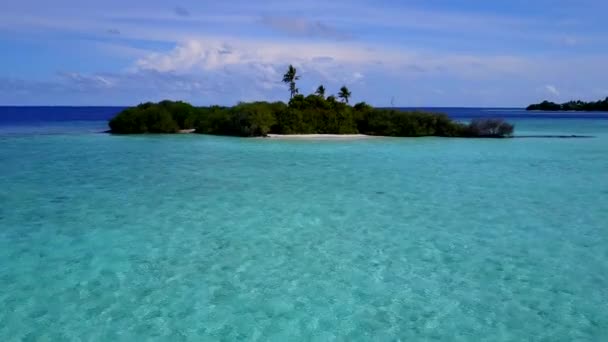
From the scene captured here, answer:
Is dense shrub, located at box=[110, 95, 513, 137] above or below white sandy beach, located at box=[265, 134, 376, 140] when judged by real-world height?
above

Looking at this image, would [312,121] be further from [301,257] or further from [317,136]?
[301,257]

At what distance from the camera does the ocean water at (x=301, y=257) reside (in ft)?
23.8

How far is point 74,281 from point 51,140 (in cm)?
3412

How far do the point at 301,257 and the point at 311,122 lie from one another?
3851 cm

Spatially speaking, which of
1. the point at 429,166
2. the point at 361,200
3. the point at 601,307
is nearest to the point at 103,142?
the point at 429,166

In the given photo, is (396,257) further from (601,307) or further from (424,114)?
(424,114)

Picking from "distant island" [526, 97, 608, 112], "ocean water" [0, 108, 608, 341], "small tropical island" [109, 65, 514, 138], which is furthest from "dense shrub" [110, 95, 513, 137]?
"distant island" [526, 97, 608, 112]

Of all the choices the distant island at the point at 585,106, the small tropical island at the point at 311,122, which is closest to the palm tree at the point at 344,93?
the small tropical island at the point at 311,122

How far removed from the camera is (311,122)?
159 ft

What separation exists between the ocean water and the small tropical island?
2544 centimetres

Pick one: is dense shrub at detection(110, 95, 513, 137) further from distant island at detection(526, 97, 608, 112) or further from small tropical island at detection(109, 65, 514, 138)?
distant island at detection(526, 97, 608, 112)

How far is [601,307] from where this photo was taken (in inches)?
309

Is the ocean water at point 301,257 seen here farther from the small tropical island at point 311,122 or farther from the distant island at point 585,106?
the distant island at point 585,106

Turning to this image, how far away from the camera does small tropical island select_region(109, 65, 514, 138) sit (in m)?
47.1
